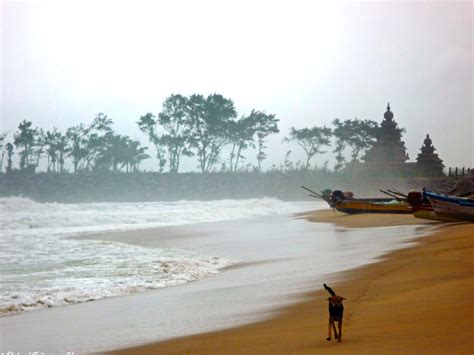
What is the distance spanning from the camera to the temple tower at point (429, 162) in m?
70.8

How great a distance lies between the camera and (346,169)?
272 ft

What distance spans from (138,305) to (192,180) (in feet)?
218

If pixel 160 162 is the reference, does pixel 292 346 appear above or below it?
below

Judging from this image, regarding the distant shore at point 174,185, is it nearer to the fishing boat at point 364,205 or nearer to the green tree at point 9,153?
the green tree at point 9,153

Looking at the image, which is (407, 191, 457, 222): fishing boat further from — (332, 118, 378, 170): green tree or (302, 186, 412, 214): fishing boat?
(332, 118, 378, 170): green tree

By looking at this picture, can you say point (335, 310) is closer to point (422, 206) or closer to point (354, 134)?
point (422, 206)

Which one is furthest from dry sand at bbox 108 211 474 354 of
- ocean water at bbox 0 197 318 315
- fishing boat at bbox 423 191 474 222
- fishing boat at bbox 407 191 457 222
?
fishing boat at bbox 407 191 457 222

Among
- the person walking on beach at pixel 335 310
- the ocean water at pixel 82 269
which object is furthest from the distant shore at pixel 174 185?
the person walking on beach at pixel 335 310

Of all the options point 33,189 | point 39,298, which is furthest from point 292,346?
point 33,189

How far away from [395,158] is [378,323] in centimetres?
6930

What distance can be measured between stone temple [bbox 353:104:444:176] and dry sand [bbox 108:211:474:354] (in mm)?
63519

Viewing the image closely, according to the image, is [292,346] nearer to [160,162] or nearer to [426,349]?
[426,349]

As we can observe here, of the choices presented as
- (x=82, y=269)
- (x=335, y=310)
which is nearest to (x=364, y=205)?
(x=82, y=269)

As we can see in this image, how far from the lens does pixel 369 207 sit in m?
31.0
